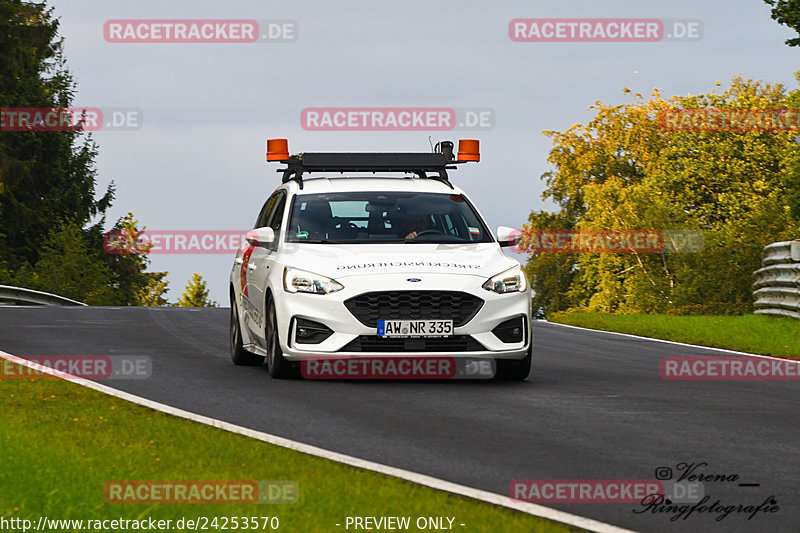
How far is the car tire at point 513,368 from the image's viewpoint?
12.9 m

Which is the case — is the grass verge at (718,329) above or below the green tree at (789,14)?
below

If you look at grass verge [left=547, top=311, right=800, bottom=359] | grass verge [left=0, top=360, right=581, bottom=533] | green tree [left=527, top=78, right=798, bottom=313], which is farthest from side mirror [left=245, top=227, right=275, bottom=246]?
green tree [left=527, top=78, right=798, bottom=313]

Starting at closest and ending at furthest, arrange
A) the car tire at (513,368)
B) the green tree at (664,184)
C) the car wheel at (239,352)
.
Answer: the car tire at (513,368) → the car wheel at (239,352) → the green tree at (664,184)

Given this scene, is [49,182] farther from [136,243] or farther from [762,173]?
[762,173]

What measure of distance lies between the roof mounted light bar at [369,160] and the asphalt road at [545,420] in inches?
90.0

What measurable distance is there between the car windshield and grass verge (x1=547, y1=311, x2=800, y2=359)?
18.3 feet

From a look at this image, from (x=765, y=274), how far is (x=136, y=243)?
192 ft

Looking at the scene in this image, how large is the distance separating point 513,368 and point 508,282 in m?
0.91

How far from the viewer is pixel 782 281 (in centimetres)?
2362

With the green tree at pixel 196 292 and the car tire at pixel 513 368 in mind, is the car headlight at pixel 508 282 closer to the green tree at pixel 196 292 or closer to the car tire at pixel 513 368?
the car tire at pixel 513 368

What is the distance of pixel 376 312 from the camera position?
12.2 meters

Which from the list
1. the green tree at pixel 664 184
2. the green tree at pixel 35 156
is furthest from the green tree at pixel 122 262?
the green tree at pixel 664 184

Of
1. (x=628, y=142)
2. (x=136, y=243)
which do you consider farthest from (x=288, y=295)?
(x=136, y=243)

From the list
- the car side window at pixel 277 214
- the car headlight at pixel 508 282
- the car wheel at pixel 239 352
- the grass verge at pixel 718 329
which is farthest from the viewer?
the grass verge at pixel 718 329
